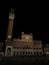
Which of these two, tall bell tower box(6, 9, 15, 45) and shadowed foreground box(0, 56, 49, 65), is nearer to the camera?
shadowed foreground box(0, 56, 49, 65)

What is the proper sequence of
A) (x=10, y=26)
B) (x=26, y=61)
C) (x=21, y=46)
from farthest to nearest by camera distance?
(x=10, y=26), (x=21, y=46), (x=26, y=61)

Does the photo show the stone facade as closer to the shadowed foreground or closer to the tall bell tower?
the tall bell tower

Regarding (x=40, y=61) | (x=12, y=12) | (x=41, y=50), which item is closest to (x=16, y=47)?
(x=41, y=50)

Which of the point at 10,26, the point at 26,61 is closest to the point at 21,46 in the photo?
the point at 10,26

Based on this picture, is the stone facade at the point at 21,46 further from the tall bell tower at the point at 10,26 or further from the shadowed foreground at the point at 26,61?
the shadowed foreground at the point at 26,61

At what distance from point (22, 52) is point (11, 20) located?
19.6m

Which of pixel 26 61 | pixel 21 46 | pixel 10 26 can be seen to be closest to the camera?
pixel 26 61

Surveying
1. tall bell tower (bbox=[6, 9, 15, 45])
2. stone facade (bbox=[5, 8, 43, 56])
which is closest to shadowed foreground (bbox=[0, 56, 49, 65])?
stone facade (bbox=[5, 8, 43, 56])

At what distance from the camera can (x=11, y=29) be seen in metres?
60.5

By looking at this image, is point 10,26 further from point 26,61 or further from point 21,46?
point 26,61

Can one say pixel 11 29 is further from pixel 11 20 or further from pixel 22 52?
pixel 22 52

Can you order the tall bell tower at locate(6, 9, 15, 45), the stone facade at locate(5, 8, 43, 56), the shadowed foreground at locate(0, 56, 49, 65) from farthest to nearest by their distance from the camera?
the tall bell tower at locate(6, 9, 15, 45) < the stone facade at locate(5, 8, 43, 56) < the shadowed foreground at locate(0, 56, 49, 65)

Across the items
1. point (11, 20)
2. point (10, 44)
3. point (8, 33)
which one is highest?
point (11, 20)

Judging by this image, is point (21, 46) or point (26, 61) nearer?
point (26, 61)
